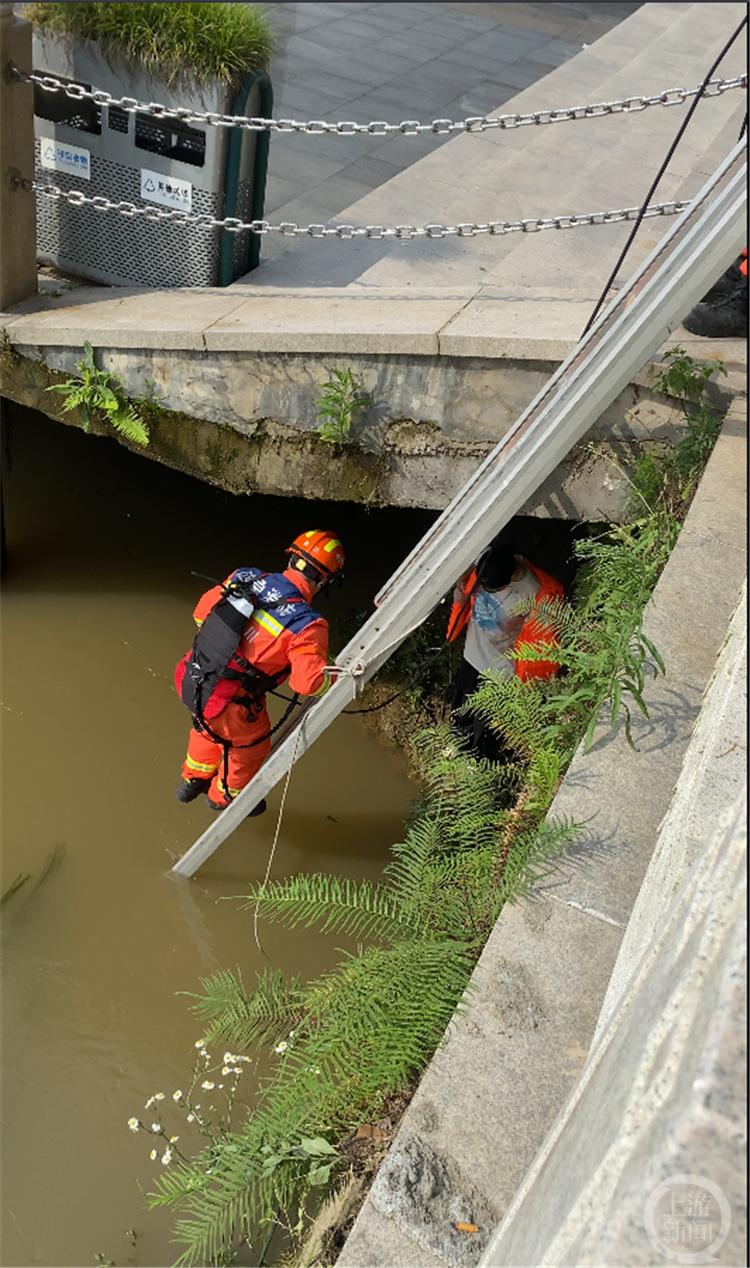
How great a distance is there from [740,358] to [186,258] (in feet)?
A: 9.74

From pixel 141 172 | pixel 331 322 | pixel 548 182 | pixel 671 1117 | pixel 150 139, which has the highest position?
pixel 671 1117

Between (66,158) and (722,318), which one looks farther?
(66,158)

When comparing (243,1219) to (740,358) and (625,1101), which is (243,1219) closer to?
(625,1101)

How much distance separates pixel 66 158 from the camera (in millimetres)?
6219

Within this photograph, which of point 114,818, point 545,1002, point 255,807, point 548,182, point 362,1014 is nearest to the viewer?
point 545,1002

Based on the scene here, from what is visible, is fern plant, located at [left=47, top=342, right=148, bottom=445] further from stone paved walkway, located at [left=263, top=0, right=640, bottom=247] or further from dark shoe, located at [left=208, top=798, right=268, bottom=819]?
dark shoe, located at [left=208, top=798, right=268, bottom=819]

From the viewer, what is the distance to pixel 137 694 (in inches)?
259

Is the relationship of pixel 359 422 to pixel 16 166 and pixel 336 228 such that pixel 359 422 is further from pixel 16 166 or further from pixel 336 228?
pixel 16 166

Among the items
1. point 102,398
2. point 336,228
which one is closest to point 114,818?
point 102,398

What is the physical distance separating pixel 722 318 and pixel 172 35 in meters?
3.02

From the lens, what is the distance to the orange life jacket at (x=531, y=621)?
5.14 m

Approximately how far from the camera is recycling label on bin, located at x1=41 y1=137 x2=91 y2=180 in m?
6.16

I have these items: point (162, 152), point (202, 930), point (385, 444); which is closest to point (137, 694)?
point (202, 930)

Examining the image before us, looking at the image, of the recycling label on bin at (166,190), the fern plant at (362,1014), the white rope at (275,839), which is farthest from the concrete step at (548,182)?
the fern plant at (362,1014)
